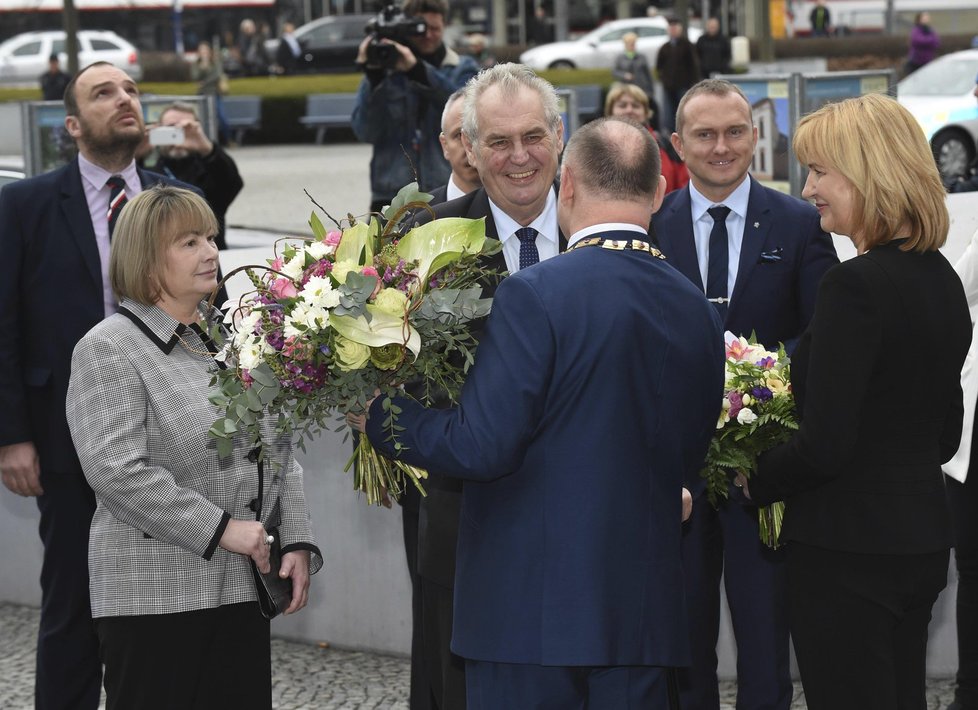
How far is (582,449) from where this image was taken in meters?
3.11

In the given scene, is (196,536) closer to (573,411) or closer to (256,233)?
(573,411)

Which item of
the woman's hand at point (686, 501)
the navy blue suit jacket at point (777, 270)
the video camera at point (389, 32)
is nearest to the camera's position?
the woman's hand at point (686, 501)

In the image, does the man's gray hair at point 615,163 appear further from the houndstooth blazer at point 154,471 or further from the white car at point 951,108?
the white car at point 951,108

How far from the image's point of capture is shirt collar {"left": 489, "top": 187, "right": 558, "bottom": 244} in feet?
13.5

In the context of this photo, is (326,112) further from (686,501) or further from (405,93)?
(686,501)

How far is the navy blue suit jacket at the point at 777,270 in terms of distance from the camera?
4.65 m

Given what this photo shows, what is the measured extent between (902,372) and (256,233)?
9722 mm

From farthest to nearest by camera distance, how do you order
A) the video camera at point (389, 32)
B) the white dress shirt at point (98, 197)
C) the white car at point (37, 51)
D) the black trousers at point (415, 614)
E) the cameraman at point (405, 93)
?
the white car at point (37, 51) < the cameraman at point (405, 93) < the video camera at point (389, 32) < the white dress shirt at point (98, 197) < the black trousers at point (415, 614)

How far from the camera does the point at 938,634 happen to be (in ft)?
18.5

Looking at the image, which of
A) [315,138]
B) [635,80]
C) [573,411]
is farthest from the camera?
[315,138]

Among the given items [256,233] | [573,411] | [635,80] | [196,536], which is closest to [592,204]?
[573,411]

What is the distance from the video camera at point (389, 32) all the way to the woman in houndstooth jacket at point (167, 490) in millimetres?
3525

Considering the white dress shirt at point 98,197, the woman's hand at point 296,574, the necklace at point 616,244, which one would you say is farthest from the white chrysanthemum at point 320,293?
the white dress shirt at point 98,197

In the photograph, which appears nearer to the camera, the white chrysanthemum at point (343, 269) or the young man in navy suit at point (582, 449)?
the young man in navy suit at point (582, 449)
